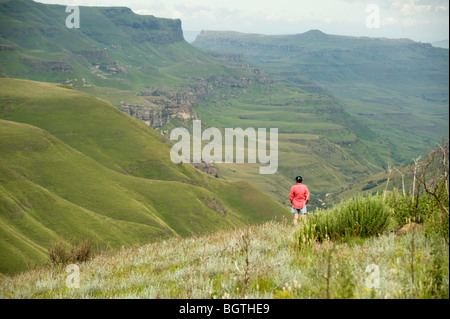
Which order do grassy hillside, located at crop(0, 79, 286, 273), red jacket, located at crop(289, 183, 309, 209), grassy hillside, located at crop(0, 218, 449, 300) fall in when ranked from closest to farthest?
grassy hillside, located at crop(0, 218, 449, 300) → red jacket, located at crop(289, 183, 309, 209) → grassy hillside, located at crop(0, 79, 286, 273)

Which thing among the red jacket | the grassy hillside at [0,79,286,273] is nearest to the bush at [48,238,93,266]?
the red jacket

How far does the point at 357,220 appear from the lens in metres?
10.8

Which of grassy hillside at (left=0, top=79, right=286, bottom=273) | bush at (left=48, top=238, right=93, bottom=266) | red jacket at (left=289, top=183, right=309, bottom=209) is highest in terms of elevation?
red jacket at (left=289, top=183, right=309, bottom=209)

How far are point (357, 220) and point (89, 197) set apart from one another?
122841mm

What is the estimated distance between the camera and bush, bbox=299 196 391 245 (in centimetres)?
1070

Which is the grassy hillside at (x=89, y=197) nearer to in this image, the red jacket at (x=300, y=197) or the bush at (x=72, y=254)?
the bush at (x=72, y=254)

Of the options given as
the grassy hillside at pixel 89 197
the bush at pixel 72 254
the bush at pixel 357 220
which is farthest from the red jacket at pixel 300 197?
the grassy hillside at pixel 89 197

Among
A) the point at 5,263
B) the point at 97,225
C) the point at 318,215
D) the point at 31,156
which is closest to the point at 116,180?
the point at 31,156

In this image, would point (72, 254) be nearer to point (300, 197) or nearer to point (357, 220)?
point (300, 197)

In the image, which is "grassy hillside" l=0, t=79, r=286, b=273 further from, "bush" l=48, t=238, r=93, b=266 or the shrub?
the shrub

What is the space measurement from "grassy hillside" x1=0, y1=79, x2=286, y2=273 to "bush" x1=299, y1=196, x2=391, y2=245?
50.4 meters

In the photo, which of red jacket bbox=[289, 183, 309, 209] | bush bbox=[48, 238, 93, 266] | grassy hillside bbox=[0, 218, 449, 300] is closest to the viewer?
grassy hillside bbox=[0, 218, 449, 300]
